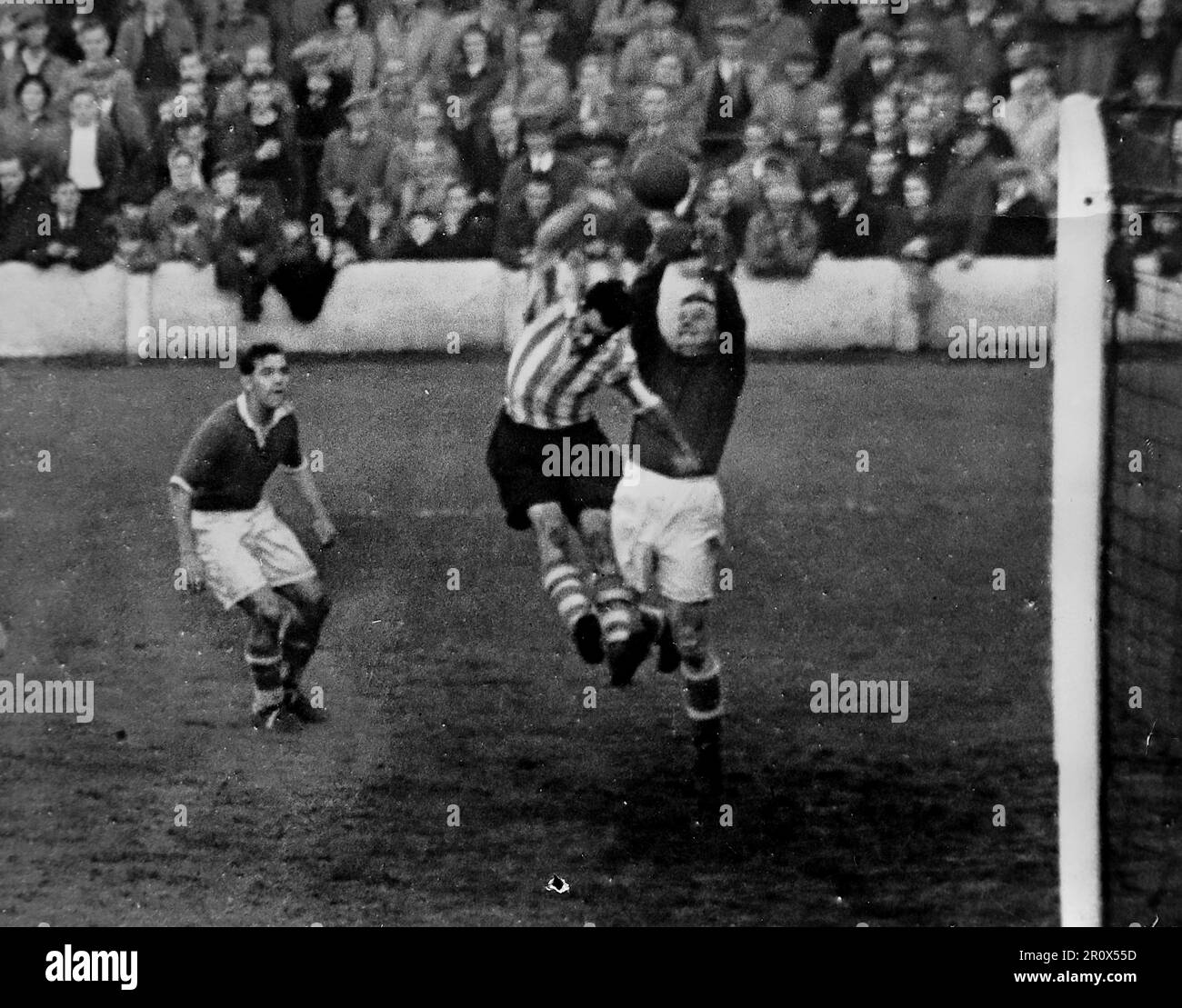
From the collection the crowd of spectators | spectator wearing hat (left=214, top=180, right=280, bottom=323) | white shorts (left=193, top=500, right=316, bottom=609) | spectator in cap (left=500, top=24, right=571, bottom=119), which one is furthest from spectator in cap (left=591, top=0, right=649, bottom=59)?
white shorts (left=193, top=500, right=316, bottom=609)

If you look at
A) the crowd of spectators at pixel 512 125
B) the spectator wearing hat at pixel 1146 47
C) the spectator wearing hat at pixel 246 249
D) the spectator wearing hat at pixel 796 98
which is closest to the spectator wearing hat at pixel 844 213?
the crowd of spectators at pixel 512 125

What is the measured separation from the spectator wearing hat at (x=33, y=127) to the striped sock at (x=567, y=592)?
150 cm

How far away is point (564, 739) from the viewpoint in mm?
4332

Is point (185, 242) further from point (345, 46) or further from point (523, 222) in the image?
point (523, 222)

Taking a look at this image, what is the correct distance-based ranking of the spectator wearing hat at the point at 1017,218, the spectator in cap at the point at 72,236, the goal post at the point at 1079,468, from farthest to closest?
1. the spectator in cap at the point at 72,236
2. the spectator wearing hat at the point at 1017,218
3. the goal post at the point at 1079,468

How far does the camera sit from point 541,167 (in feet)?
14.0

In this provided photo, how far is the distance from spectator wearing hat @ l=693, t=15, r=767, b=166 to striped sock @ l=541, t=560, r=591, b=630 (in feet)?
3.28

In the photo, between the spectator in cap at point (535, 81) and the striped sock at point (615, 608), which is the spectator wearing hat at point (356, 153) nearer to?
the spectator in cap at point (535, 81)

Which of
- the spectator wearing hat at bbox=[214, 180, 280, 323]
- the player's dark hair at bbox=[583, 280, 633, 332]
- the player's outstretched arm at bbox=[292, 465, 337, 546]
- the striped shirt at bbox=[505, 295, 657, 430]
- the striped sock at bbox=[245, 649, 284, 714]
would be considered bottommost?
the striped sock at bbox=[245, 649, 284, 714]

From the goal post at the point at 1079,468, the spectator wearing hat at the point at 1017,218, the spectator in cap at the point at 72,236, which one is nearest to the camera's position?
the goal post at the point at 1079,468

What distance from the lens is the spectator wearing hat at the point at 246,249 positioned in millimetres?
4305

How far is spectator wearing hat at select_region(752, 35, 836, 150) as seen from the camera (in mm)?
4234

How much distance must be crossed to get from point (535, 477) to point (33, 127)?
141 centimetres

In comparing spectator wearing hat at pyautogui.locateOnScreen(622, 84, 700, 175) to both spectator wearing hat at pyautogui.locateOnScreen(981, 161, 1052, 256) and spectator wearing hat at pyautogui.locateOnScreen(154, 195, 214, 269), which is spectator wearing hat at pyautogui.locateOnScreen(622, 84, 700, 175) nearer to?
spectator wearing hat at pyautogui.locateOnScreen(981, 161, 1052, 256)
